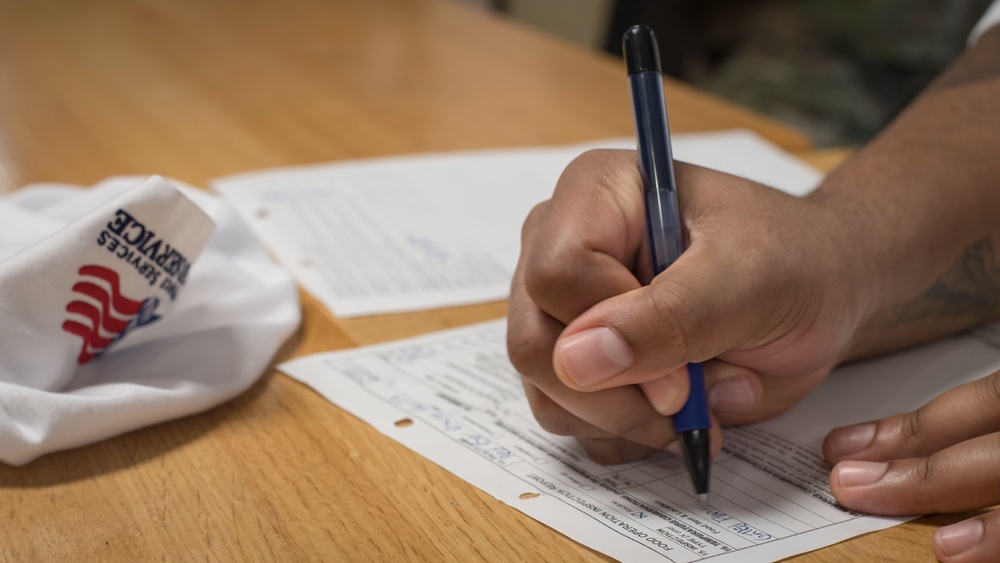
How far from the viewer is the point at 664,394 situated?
47 cm

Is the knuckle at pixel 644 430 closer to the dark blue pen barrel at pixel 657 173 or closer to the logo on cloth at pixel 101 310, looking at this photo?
the dark blue pen barrel at pixel 657 173

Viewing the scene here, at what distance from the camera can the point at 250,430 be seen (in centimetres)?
53

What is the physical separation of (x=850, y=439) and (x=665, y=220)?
0.17 metres

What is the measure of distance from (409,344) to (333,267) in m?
0.15

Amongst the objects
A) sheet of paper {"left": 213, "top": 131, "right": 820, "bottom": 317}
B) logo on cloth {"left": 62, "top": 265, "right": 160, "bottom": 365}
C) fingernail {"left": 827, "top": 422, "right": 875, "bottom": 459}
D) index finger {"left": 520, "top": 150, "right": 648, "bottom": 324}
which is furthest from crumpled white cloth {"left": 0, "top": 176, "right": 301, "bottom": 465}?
fingernail {"left": 827, "top": 422, "right": 875, "bottom": 459}

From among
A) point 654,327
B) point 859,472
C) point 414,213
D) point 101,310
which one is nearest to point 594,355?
point 654,327

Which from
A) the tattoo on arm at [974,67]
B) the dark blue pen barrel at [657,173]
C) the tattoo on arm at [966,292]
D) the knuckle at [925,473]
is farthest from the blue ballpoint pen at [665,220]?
Result: the tattoo on arm at [974,67]

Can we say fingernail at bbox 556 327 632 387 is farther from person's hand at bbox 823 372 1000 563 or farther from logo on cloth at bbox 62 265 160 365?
logo on cloth at bbox 62 265 160 365

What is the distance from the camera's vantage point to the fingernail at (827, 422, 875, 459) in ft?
1.66

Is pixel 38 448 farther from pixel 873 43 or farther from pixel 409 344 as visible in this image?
pixel 873 43

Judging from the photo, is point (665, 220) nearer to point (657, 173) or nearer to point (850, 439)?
point (657, 173)

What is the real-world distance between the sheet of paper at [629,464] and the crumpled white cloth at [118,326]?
6 centimetres

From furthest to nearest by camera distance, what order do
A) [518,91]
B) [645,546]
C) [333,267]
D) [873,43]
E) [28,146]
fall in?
[873,43], [518,91], [28,146], [333,267], [645,546]

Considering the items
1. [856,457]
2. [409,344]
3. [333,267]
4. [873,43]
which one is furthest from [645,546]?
[873,43]
